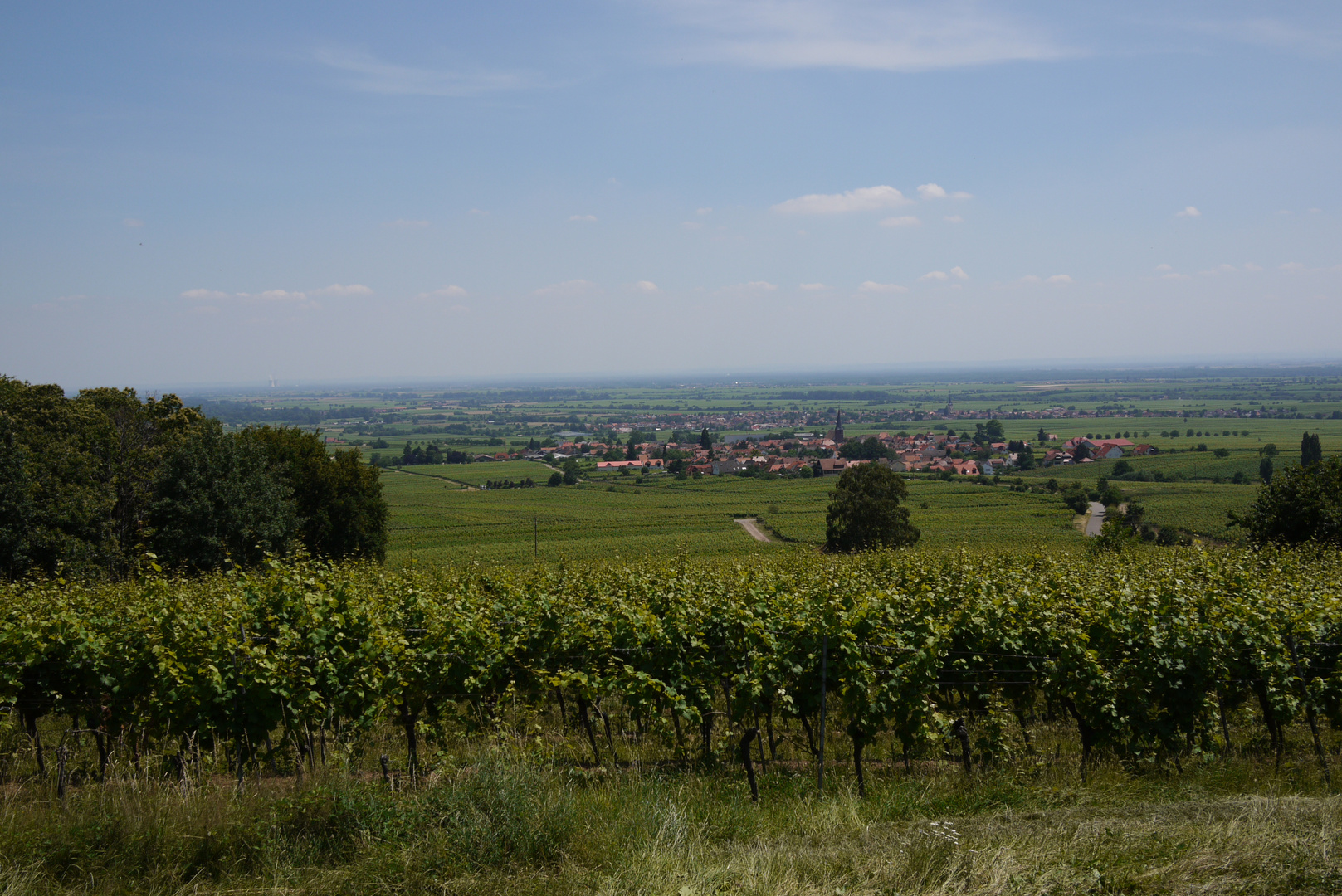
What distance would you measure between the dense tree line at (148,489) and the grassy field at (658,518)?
886 cm

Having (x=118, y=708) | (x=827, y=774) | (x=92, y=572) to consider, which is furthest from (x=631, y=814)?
(x=92, y=572)

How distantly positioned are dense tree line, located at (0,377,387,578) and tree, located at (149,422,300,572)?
0.13ft

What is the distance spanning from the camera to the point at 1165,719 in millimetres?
8031

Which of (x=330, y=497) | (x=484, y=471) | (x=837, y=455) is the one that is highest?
(x=330, y=497)

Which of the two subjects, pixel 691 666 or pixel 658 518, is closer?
pixel 691 666

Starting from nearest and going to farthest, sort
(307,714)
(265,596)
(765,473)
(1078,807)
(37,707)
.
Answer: (1078,807) → (307,714) → (37,707) → (265,596) → (765,473)

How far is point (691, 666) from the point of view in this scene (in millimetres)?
8109

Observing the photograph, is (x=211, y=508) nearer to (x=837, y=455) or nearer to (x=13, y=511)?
(x=13, y=511)

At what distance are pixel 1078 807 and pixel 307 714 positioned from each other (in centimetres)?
722

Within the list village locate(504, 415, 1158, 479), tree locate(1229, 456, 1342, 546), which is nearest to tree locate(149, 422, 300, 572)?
tree locate(1229, 456, 1342, 546)

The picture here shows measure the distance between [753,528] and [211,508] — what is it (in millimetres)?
40999

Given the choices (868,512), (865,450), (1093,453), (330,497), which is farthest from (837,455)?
(330,497)

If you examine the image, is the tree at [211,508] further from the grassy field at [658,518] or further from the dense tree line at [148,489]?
the grassy field at [658,518]

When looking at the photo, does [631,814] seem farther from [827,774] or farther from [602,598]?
[602,598]
